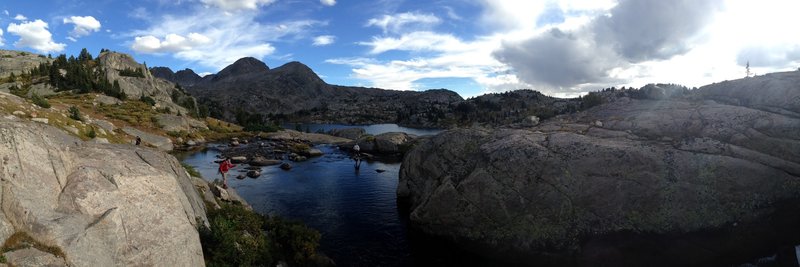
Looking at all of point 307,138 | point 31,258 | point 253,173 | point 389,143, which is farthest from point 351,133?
point 31,258

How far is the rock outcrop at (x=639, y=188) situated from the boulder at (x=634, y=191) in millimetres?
60

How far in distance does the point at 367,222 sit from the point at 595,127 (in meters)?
19.5

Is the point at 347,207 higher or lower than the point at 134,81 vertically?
lower

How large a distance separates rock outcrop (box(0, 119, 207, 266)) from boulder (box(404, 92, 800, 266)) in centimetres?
1785

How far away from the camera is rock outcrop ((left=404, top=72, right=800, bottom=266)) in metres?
23.4

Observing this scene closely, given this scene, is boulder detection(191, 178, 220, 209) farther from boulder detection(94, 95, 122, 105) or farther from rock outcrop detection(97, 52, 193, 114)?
rock outcrop detection(97, 52, 193, 114)

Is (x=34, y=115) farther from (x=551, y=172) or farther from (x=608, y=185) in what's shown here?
(x=608, y=185)

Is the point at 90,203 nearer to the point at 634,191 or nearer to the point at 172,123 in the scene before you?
the point at 634,191

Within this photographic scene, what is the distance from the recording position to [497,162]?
29.3 m

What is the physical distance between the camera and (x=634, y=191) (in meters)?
24.9

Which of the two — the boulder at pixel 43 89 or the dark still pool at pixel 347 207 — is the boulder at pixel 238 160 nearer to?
the dark still pool at pixel 347 207

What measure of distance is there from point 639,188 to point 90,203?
89.4 ft

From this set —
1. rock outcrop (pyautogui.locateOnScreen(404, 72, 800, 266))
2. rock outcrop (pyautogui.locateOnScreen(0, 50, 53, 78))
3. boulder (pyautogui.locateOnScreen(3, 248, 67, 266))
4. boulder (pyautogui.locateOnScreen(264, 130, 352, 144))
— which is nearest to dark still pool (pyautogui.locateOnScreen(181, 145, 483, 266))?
rock outcrop (pyautogui.locateOnScreen(404, 72, 800, 266))

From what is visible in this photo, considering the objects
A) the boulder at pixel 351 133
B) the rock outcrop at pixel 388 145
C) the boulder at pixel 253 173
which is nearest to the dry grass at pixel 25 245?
the boulder at pixel 253 173
